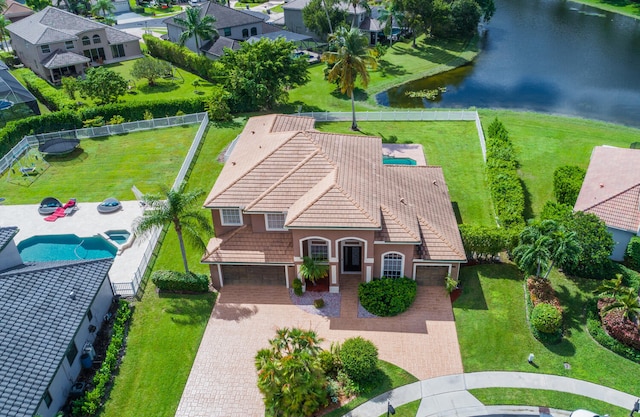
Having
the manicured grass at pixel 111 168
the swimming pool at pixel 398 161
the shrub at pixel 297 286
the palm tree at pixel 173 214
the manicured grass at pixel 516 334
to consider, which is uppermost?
the palm tree at pixel 173 214

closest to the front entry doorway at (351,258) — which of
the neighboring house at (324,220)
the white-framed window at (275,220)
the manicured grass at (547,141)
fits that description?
the neighboring house at (324,220)

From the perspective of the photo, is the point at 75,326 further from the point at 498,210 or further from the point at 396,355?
the point at 498,210

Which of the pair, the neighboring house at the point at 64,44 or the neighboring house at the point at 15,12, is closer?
the neighboring house at the point at 64,44

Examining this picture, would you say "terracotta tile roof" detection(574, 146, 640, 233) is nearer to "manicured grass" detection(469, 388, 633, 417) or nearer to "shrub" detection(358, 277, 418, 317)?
"manicured grass" detection(469, 388, 633, 417)

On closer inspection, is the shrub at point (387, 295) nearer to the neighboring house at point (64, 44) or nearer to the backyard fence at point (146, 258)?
the backyard fence at point (146, 258)

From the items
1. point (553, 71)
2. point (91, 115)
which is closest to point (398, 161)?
point (91, 115)

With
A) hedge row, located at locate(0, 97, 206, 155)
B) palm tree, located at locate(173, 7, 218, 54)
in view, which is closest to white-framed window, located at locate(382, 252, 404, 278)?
hedge row, located at locate(0, 97, 206, 155)

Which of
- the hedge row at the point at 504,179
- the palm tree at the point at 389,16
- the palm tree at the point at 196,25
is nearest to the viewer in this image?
the hedge row at the point at 504,179

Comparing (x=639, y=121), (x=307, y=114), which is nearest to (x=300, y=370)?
(x=307, y=114)
